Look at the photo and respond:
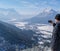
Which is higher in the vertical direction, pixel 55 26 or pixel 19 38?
pixel 55 26

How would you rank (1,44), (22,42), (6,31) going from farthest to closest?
(6,31) → (22,42) → (1,44)

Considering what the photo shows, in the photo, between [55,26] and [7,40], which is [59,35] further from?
[7,40]

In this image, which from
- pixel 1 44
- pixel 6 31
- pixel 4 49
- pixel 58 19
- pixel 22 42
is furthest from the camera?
pixel 6 31

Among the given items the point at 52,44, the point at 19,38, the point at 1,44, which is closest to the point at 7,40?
the point at 19,38

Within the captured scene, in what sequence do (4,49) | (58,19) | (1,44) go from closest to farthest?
(58,19) < (4,49) < (1,44)

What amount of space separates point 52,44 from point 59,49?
0.27m

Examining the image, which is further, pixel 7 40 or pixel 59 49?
pixel 7 40

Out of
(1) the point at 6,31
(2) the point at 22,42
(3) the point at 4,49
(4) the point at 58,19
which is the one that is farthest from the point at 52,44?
(1) the point at 6,31

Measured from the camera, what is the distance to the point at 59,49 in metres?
7.21

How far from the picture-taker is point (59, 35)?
7230mm

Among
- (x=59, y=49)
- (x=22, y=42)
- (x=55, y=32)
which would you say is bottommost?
(x=22, y=42)

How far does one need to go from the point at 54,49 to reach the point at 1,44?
110664 millimetres

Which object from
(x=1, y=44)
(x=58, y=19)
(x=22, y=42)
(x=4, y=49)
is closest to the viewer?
(x=58, y=19)

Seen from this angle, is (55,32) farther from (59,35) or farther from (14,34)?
(14,34)
